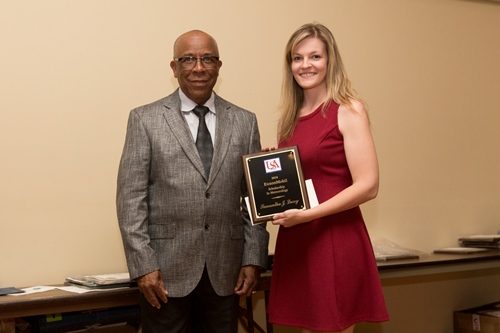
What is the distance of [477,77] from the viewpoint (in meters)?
4.52

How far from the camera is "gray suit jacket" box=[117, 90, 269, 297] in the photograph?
237cm

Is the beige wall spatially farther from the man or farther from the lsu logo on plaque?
the lsu logo on plaque

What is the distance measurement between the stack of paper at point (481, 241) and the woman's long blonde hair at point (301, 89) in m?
2.08

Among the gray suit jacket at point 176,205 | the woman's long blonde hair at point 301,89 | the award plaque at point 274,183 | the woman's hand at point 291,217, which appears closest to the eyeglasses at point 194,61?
the gray suit jacket at point 176,205

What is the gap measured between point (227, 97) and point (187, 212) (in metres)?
1.36

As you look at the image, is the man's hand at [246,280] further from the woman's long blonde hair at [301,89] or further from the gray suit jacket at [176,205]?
the woman's long blonde hair at [301,89]

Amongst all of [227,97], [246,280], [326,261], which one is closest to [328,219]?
[326,261]

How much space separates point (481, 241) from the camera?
13.5ft

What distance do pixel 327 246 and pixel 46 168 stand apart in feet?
5.17

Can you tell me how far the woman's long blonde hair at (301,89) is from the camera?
2.43 meters

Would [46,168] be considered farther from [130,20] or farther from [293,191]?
[293,191]

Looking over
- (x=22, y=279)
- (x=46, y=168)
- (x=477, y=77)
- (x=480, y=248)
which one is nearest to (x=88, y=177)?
(x=46, y=168)

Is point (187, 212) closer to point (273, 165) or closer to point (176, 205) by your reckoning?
point (176, 205)

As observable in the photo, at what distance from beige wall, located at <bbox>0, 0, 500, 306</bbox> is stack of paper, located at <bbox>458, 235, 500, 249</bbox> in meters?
0.12
